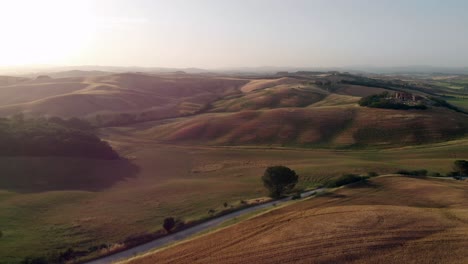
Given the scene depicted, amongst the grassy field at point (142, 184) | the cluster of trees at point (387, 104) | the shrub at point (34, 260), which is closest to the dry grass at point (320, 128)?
the cluster of trees at point (387, 104)

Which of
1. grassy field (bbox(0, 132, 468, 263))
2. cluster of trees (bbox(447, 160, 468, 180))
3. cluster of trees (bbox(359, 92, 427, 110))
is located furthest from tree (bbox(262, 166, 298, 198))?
cluster of trees (bbox(359, 92, 427, 110))

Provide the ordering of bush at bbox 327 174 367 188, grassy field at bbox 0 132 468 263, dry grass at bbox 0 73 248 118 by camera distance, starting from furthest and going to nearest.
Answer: dry grass at bbox 0 73 248 118
bush at bbox 327 174 367 188
grassy field at bbox 0 132 468 263

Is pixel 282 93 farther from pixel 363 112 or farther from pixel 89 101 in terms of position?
pixel 89 101

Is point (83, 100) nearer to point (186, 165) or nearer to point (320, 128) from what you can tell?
point (186, 165)

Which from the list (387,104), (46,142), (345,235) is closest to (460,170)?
(345,235)

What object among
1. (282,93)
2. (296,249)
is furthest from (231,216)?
(282,93)

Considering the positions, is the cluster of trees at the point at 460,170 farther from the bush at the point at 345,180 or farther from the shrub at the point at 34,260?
the shrub at the point at 34,260

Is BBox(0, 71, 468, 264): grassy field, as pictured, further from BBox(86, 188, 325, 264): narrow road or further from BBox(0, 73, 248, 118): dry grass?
BBox(86, 188, 325, 264): narrow road
